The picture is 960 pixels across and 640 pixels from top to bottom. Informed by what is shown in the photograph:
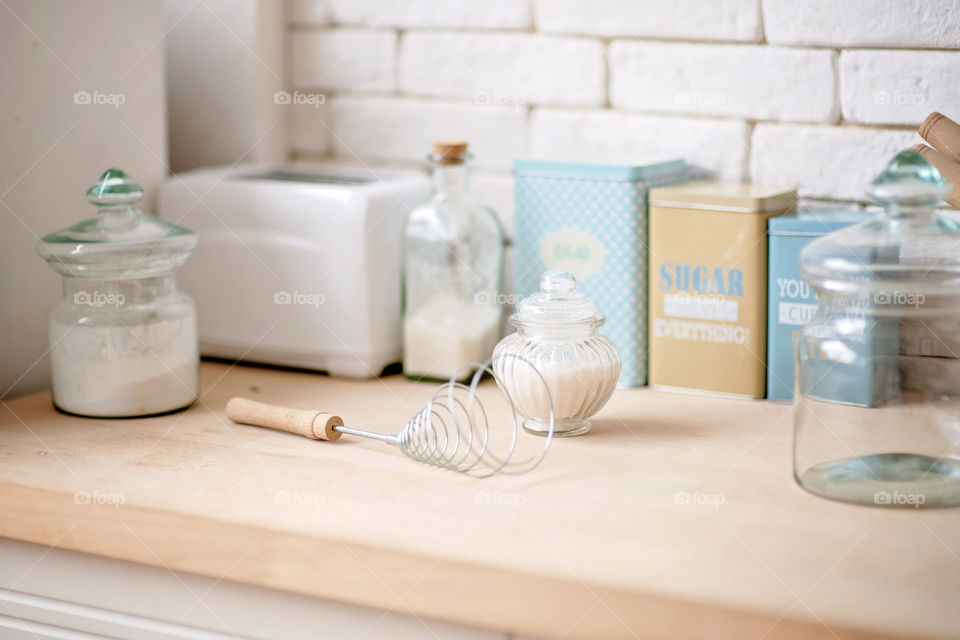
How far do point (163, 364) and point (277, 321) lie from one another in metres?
0.20

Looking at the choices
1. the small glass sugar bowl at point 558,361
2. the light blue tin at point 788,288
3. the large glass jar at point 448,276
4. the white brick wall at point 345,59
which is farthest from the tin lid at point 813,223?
the white brick wall at point 345,59

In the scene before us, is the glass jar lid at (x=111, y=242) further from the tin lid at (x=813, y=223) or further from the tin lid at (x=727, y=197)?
the tin lid at (x=813, y=223)

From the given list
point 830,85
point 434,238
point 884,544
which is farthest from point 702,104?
point 884,544

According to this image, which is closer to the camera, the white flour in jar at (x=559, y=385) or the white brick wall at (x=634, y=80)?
the white flour in jar at (x=559, y=385)

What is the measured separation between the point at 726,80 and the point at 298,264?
0.53m

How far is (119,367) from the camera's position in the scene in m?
1.10

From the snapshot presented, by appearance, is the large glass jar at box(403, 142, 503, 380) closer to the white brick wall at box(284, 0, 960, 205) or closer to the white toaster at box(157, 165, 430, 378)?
the white toaster at box(157, 165, 430, 378)

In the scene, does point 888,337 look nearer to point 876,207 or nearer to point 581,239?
point 876,207

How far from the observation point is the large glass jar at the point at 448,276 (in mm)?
1234

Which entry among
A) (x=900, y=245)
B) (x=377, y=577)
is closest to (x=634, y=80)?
(x=900, y=245)

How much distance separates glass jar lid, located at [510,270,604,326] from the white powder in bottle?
175mm

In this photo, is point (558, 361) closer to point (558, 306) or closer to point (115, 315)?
point (558, 306)

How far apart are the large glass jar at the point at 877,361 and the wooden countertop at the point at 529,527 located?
0.04 metres

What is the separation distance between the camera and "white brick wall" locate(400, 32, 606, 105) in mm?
1296
